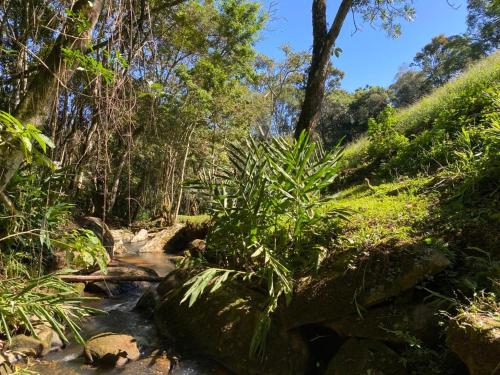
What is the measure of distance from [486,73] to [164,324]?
6.66m

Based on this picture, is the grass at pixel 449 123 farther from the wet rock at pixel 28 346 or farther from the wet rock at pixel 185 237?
the wet rock at pixel 185 237

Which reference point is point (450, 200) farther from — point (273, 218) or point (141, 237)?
point (141, 237)

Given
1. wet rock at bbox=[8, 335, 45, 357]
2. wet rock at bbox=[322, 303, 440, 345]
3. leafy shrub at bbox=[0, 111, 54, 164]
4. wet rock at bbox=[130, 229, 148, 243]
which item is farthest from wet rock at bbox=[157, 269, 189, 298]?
wet rock at bbox=[130, 229, 148, 243]

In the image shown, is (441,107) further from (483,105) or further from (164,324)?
(164,324)

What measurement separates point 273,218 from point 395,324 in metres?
1.49

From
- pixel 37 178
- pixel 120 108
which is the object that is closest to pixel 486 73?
pixel 120 108

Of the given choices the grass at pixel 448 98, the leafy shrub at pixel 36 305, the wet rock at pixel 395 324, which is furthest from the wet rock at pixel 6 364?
the grass at pixel 448 98

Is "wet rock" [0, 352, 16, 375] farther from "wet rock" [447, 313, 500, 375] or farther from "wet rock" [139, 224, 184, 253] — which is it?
"wet rock" [139, 224, 184, 253]

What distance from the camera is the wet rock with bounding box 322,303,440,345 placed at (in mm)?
2574

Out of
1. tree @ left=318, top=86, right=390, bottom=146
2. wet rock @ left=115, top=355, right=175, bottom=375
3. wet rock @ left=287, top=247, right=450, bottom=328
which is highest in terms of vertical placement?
tree @ left=318, top=86, right=390, bottom=146

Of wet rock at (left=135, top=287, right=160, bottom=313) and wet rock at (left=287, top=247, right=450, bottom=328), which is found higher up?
wet rock at (left=287, top=247, right=450, bottom=328)

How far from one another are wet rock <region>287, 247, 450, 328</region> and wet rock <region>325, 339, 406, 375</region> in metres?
0.25

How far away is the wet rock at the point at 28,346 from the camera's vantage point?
137 inches

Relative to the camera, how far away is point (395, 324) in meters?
2.71
